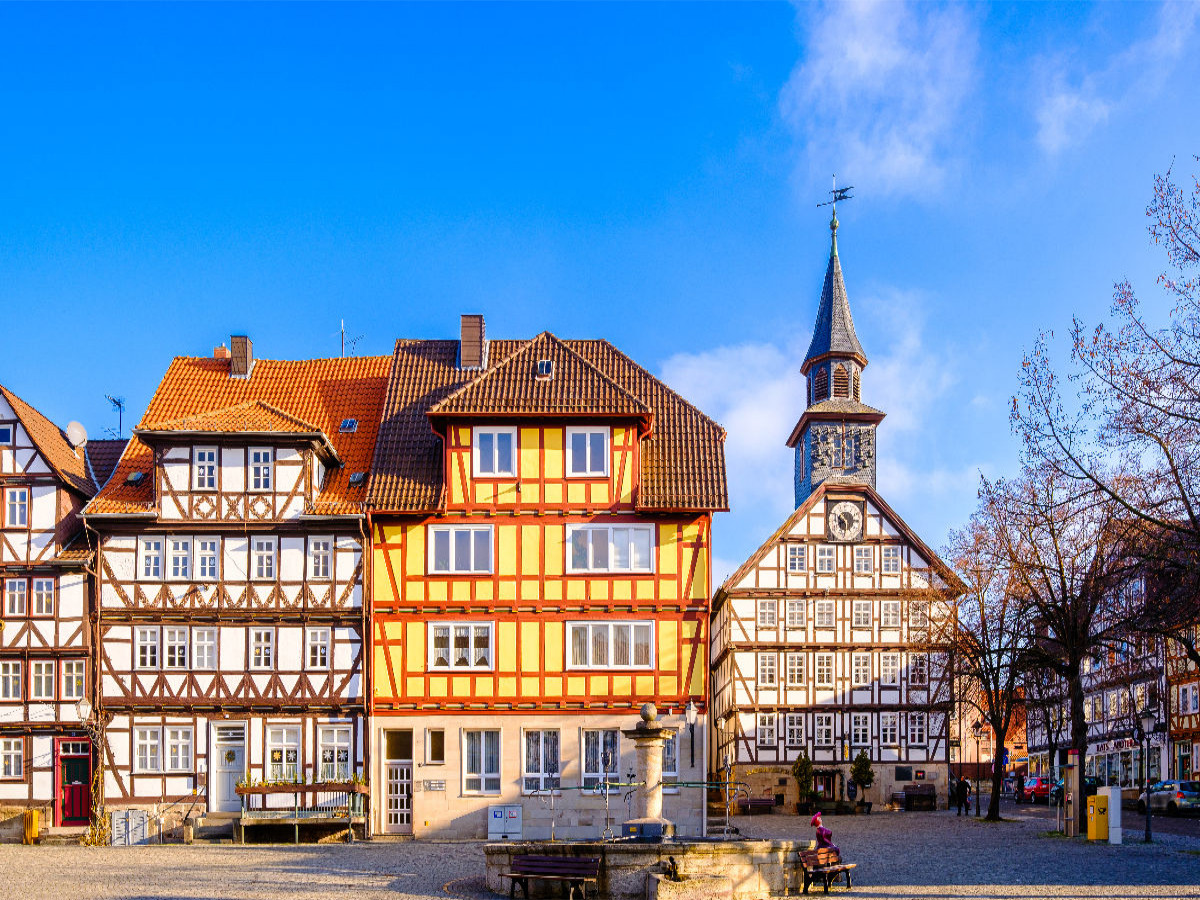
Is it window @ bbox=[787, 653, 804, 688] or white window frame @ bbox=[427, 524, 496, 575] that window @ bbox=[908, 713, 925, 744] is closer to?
window @ bbox=[787, 653, 804, 688]

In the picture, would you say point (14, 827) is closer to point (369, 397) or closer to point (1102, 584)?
point (369, 397)

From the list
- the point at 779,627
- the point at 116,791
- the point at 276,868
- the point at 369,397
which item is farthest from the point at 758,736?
the point at 276,868

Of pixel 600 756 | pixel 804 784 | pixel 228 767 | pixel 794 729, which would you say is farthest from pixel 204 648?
pixel 794 729

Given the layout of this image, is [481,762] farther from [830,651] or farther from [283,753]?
[830,651]

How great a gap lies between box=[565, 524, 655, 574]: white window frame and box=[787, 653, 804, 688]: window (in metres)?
21.6

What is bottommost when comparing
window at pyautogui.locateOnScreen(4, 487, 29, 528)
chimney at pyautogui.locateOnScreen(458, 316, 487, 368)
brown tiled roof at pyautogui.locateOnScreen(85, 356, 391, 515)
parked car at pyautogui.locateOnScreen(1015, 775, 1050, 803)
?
parked car at pyautogui.locateOnScreen(1015, 775, 1050, 803)

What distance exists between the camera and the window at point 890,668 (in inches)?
2226

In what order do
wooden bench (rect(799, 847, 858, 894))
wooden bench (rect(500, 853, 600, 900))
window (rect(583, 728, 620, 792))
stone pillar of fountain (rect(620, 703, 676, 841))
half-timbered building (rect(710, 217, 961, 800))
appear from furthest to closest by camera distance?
half-timbered building (rect(710, 217, 961, 800))
window (rect(583, 728, 620, 792))
stone pillar of fountain (rect(620, 703, 676, 841))
wooden bench (rect(799, 847, 858, 894))
wooden bench (rect(500, 853, 600, 900))

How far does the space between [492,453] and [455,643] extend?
4952 mm

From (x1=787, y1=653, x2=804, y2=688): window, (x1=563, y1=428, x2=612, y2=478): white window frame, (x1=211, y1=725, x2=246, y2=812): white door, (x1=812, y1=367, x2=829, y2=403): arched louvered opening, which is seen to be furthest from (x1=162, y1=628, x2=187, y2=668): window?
(x1=812, y1=367, x2=829, y2=403): arched louvered opening

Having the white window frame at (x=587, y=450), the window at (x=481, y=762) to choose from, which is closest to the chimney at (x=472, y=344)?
the white window frame at (x=587, y=450)

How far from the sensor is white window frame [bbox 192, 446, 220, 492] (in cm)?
3700

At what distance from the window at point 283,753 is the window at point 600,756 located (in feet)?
23.7

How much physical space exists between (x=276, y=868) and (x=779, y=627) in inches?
1256
